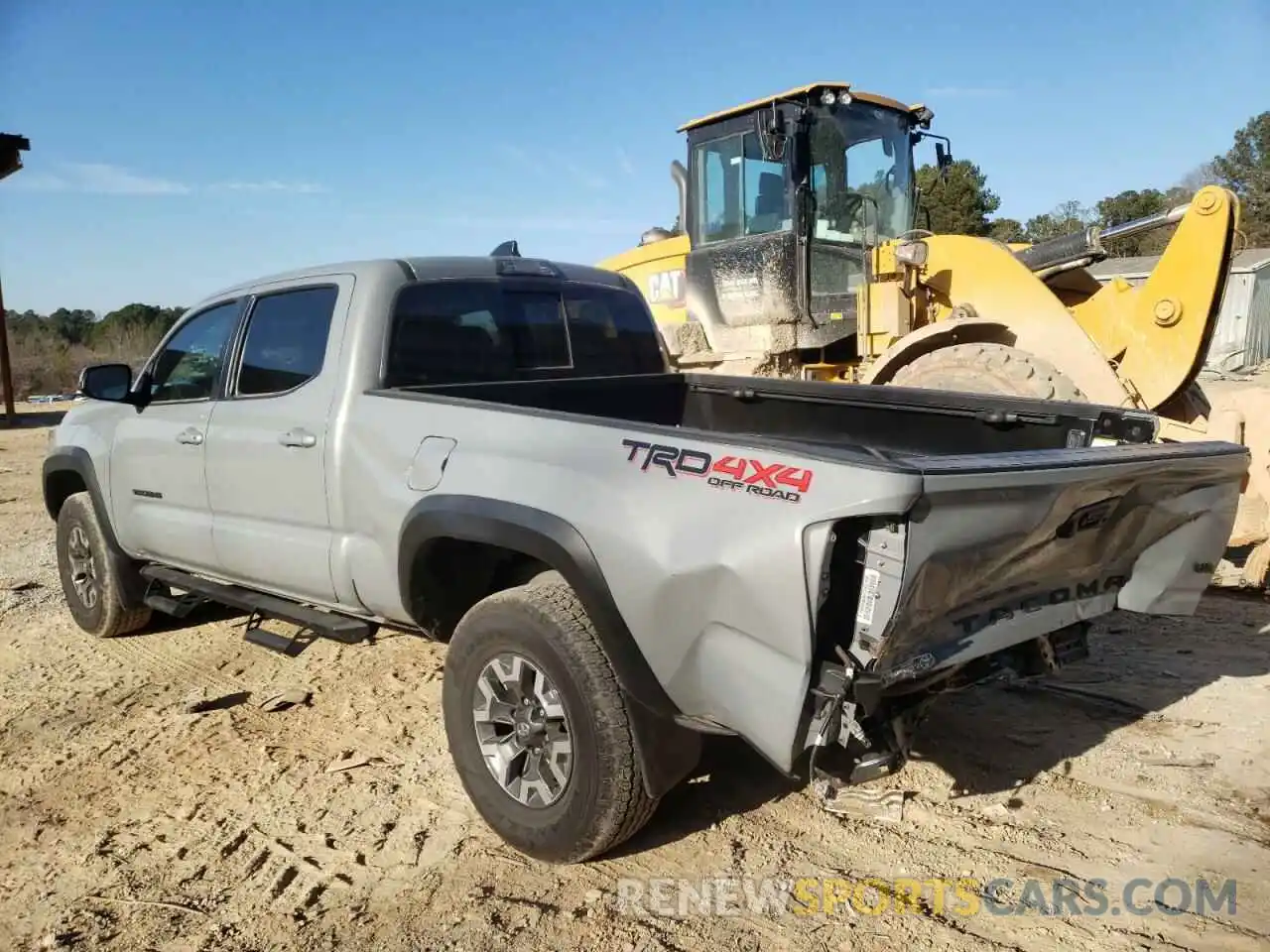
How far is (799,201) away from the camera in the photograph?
25.6ft

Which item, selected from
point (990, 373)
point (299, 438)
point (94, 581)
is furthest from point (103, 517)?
point (990, 373)

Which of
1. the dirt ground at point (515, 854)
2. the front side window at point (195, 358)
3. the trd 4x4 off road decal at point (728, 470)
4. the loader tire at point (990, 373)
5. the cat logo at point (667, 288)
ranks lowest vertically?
the dirt ground at point (515, 854)

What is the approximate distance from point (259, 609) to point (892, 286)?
5.09 meters

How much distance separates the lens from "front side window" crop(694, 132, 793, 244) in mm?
8039

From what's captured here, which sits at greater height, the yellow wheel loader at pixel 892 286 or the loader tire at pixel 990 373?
the yellow wheel loader at pixel 892 286

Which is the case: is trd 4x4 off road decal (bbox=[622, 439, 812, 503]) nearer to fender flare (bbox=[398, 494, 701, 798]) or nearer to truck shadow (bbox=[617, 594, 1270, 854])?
fender flare (bbox=[398, 494, 701, 798])

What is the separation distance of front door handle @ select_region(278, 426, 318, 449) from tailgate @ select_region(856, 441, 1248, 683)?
245 cm

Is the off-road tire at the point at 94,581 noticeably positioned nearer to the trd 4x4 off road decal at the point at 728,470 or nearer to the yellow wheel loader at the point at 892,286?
the trd 4x4 off road decal at the point at 728,470

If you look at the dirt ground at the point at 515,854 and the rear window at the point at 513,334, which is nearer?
the dirt ground at the point at 515,854

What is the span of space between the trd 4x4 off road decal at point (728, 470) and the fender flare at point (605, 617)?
13.2 inches

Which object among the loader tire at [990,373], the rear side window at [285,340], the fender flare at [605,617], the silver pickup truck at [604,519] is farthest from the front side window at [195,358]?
the loader tire at [990,373]

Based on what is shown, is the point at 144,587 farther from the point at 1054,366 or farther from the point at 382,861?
the point at 1054,366

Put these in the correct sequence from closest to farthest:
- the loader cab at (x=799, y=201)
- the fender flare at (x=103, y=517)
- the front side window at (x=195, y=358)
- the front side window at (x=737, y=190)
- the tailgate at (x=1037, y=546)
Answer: the tailgate at (x=1037, y=546) → the front side window at (x=195, y=358) → the fender flare at (x=103, y=517) → the loader cab at (x=799, y=201) → the front side window at (x=737, y=190)

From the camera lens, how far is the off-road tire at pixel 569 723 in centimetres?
289
